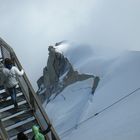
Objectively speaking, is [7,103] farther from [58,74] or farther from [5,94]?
[58,74]

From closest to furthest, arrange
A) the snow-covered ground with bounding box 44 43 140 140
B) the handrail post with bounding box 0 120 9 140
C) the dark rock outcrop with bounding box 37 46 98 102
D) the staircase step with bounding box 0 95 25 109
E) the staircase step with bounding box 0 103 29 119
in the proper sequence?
1. the handrail post with bounding box 0 120 9 140
2. the staircase step with bounding box 0 103 29 119
3. the staircase step with bounding box 0 95 25 109
4. the snow-covered ground with bounding box 44 43 140 140
5. the dark rock outcrop with bounding box 37 46 98 102

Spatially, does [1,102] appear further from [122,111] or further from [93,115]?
[93,115]

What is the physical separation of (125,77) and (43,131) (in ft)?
74.4

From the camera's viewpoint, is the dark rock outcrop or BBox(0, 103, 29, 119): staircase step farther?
the dark rock outcrop

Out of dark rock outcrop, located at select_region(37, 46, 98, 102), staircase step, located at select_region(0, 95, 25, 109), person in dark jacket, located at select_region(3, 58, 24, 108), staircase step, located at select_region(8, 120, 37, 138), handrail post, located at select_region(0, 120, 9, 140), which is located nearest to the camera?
handrail post, located at select_region(0, 120, 9, 140)

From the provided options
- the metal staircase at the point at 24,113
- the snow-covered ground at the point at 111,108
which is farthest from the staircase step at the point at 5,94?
the snow-covered ground at the point at 111,108

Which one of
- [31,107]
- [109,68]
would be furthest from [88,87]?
[31,107]

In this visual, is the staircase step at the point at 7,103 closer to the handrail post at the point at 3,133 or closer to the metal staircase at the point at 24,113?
the metal staircase at the point at 24,113

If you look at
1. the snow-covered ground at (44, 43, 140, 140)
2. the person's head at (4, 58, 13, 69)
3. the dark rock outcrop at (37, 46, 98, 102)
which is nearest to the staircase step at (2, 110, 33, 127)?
the person's head at (4, 58, 13, 69)

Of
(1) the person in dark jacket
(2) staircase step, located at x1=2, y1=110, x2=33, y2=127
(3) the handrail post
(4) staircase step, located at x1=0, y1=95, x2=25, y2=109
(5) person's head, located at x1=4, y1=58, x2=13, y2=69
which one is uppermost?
(5) person's head, located at x1=4, y1=58, x2=13, y2=69

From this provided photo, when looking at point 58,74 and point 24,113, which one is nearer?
point 24,113

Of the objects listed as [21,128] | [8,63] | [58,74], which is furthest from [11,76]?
[58,74]

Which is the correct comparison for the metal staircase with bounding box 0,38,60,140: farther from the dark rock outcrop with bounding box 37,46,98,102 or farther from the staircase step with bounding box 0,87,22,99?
the dark rock outcrop with bounding box 37,46,98,102

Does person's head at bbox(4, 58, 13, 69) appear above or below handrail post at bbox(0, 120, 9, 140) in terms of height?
above
